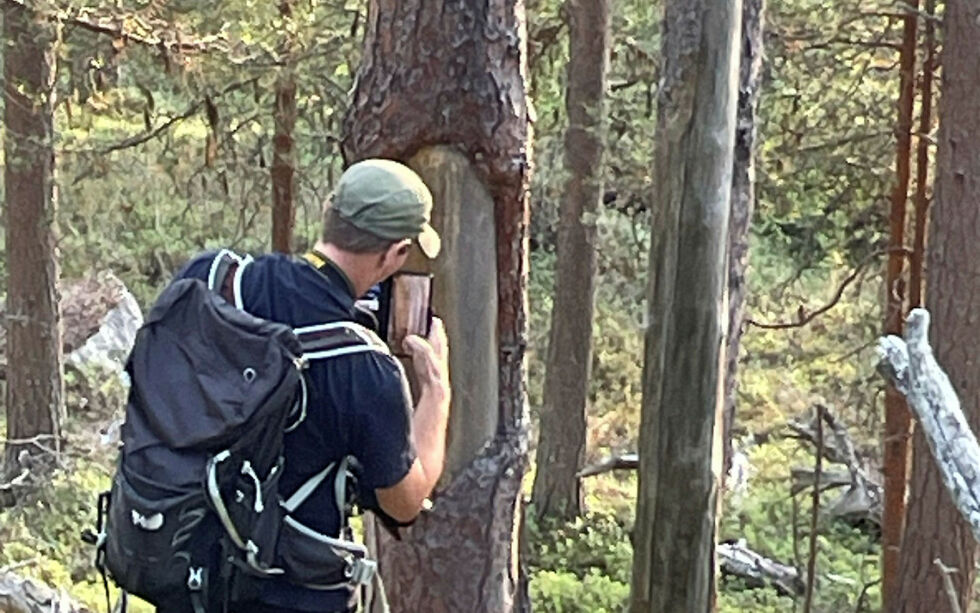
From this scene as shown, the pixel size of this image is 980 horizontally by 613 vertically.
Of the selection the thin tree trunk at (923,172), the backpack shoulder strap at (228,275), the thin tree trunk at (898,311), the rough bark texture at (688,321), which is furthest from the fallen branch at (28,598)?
the thin tree trunk at (923,172)

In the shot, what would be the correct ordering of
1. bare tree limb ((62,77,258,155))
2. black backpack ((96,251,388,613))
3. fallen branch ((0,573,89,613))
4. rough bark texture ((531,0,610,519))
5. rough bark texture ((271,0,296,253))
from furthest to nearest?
rough bark texture ((531,0,610,519)) → rough bark texture ((271,0,296,253)) → bare tree limb ((62,77,258,155)) → fallen branch ((0,573,89,613)) → black backpack ((96,251,388,613))

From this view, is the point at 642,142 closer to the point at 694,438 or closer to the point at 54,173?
the point at 54,173

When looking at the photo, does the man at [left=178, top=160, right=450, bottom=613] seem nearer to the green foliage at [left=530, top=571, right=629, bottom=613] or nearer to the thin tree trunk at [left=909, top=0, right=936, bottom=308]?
the green foliage at [left=530, top=571, right=629, bottom=613]

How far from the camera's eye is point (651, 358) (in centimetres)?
410

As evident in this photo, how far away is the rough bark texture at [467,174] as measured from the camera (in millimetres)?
4512

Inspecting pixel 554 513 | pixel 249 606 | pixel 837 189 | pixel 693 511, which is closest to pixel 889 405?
pixel 837 189

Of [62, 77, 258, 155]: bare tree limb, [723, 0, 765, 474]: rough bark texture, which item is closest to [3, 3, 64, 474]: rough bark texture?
[62, 77, 258, 155]: bare tree limb

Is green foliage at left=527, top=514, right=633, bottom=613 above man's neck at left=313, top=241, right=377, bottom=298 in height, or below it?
below

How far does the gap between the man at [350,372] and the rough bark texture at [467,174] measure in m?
1.16

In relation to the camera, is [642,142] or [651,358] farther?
[642,142]

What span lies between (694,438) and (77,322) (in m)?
15.7

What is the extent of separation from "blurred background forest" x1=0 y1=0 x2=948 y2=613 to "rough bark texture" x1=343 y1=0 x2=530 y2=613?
3.41 meters

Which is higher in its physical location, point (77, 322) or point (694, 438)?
point (694, 438)

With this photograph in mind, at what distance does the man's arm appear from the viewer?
3.30 metres
